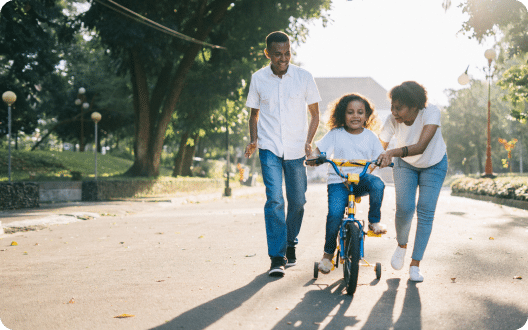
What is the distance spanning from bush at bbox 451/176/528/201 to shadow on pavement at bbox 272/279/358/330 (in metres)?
12.6

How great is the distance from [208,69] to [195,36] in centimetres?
247

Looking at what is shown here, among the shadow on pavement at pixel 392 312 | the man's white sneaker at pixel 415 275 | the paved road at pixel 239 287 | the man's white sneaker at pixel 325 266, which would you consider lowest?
the paved road at pixel 239 287

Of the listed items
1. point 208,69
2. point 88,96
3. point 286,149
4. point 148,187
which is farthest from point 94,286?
point 88,96

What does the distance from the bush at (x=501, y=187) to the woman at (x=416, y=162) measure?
1162cm

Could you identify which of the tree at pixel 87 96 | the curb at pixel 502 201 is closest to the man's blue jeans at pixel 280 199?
the curb at pixel 502 201

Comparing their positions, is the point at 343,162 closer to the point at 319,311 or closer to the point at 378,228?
the point at 378,228

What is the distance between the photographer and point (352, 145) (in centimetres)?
471

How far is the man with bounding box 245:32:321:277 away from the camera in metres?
5.07

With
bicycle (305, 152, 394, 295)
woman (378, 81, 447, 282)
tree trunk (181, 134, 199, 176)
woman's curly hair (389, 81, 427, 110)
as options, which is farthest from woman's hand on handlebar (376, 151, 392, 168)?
tree trunk (181, 134, 199, 176)

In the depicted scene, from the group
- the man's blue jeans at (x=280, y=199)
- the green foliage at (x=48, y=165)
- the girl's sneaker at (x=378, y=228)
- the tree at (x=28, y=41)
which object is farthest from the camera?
the green foliage at (x=48, y=165)

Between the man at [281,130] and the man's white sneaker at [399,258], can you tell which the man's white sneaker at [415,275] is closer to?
the man's white sneaker at [399,258]

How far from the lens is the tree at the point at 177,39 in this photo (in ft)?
63.3

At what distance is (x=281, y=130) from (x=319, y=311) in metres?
2.01

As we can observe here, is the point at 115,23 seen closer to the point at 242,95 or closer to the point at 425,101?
the point at 242,95
